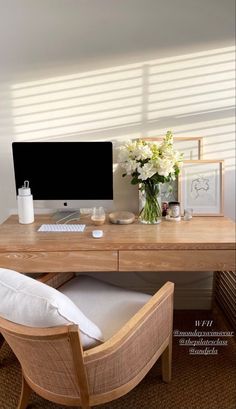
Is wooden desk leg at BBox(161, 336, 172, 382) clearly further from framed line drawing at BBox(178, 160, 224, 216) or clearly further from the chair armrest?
framed line drawing at BBox(178, 160, 224, 216)

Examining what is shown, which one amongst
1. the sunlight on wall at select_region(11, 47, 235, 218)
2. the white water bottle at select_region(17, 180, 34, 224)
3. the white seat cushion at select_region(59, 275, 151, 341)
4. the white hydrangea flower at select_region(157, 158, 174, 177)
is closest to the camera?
the white seat cushion at select_region(59, 275, 151, 341)

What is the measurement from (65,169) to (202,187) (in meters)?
0.87

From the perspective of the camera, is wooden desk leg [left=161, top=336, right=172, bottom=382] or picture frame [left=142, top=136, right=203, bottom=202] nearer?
wooden desk leg [left=161, top=336, right=172, bottom=382]

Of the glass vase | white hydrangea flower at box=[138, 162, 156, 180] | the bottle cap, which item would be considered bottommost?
the glass vase

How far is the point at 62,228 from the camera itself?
1.88 meters

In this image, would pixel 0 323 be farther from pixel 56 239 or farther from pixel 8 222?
pixel 8 222

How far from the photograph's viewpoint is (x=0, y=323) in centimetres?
112

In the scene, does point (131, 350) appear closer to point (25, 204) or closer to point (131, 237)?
point (131, 237)

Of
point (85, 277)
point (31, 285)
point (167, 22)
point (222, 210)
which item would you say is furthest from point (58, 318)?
point (167, 22)

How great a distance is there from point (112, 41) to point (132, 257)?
1.32m

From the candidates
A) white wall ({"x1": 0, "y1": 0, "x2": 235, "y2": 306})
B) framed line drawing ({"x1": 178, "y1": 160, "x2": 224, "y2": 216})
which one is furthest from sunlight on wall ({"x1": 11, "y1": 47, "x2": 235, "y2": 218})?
framed line drawing ({"x1": 178, "y1": 160, "x2": 224, "y2": 216})

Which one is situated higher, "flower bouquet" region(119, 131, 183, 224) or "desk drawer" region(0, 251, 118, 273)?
"flower bouquet" region(119, 131, 183, 224)

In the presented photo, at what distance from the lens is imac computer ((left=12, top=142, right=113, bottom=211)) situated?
6.33 ft

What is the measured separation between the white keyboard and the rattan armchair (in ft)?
2.15
